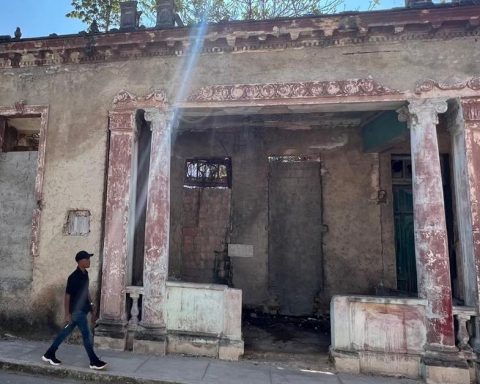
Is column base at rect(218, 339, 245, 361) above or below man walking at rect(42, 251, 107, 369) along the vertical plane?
below

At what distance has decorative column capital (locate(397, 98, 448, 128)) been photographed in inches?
228

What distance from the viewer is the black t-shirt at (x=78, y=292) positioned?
16.4 feet

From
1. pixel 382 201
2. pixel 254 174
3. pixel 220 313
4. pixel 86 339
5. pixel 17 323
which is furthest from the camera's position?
pixel 254 174

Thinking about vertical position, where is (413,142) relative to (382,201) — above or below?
above

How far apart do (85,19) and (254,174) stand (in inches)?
381

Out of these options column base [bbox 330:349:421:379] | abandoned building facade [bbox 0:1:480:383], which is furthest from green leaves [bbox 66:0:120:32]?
column base [bbox 330:349:421:379]

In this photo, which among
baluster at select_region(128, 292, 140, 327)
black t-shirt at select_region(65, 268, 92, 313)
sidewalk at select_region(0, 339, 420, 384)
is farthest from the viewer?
baluster at select_region(128, 292, 140, 327)

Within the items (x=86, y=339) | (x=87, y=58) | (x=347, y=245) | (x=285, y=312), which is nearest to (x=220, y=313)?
(x=86, y=339)

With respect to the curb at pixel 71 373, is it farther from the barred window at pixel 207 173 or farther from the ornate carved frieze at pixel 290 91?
the barred window at pixel 207 173

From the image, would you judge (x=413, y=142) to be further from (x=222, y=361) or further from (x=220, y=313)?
A: (x=222, y=361)

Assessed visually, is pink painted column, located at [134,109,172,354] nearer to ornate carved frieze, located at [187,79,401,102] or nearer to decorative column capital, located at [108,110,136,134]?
decorative column capital, located at [108,110,136,134]

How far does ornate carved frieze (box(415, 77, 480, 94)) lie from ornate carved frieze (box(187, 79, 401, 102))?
0.36 meters

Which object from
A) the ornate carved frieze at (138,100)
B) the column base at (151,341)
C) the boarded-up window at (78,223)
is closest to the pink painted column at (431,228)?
the column base at (151,341)

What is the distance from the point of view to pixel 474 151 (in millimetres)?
5625
